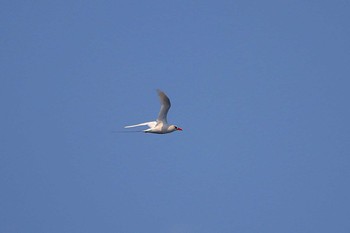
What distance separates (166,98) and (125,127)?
488cm

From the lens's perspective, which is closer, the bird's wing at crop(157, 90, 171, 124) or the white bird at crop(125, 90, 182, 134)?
the bird's wing at crop(157, 90, 171, 124)

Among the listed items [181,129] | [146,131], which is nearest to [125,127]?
[146,131]

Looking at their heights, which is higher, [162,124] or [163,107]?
[163,107]

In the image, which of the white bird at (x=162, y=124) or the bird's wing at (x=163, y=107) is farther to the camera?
the white bird at (x=162, y=124)

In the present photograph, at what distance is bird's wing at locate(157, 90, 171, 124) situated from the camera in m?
60.4

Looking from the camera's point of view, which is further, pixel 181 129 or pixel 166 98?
pixel 181 129

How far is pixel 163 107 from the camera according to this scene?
62031 millimetres

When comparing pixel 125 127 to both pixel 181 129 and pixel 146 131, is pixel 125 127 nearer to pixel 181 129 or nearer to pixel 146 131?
pixel 146 131

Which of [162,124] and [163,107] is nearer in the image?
[163,107]

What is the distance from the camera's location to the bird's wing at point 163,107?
60.4 meters

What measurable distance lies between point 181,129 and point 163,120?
2921 millimetres

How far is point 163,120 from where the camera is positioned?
63.8 m

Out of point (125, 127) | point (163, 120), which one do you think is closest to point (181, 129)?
point (163, 120)

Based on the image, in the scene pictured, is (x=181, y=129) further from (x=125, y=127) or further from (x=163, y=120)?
(x=125, y=127)
